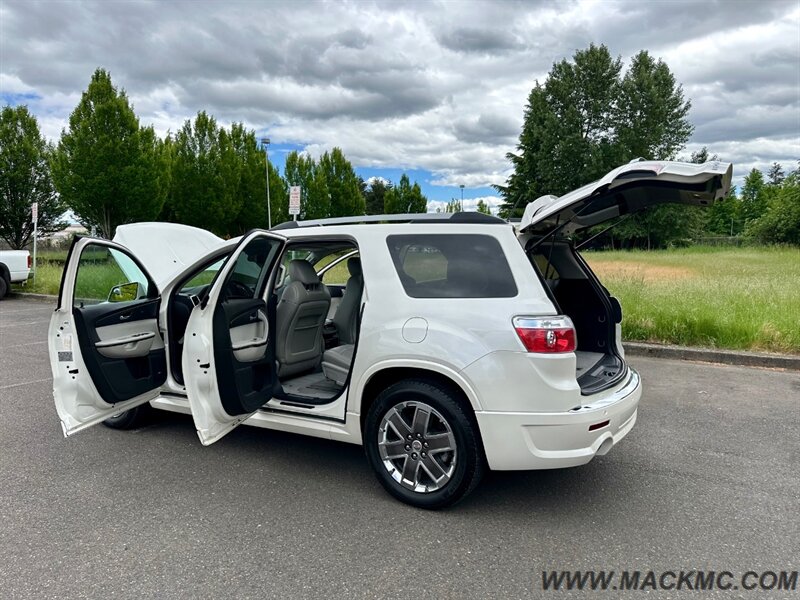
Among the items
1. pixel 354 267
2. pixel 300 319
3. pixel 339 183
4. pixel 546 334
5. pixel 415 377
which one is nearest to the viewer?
pixel 546 334

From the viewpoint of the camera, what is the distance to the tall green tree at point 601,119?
141 feet

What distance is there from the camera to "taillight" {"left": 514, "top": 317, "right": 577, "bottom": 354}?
115 inches

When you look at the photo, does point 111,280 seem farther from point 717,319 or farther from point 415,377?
point 717,319

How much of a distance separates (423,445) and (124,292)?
2564 mm

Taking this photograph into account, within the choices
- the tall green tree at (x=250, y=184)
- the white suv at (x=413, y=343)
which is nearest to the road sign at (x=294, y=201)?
the white suv at (x=413, y=343)

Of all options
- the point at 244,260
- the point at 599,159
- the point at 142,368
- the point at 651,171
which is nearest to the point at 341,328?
the point at 244,260

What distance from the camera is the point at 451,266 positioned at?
131 inches

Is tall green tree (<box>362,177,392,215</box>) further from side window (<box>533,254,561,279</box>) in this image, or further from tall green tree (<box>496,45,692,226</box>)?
side window (<box>533,254,561,279</box>)

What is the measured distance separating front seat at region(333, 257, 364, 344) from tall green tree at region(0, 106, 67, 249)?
25.7 m

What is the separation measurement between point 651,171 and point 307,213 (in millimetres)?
38227

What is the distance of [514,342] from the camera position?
2.94 metres

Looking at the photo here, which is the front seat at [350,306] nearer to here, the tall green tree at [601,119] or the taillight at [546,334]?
the taillight at [546,334]

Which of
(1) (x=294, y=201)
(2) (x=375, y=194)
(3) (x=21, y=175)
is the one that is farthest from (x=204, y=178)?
(2) (x=375, y=194)

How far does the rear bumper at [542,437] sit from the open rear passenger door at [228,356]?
1.50m
